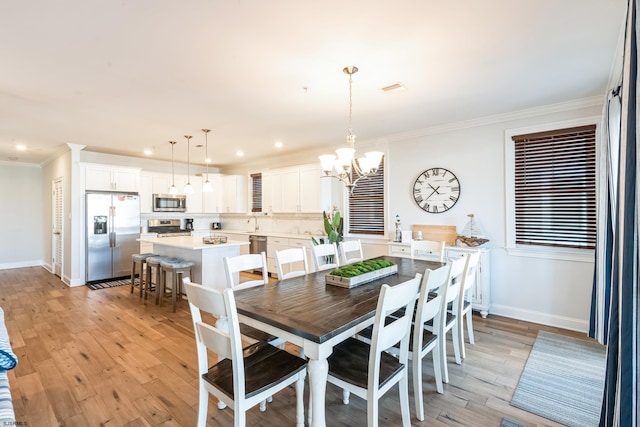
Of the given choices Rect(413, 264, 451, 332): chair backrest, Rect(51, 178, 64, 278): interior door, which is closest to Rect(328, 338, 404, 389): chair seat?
Rect(413, 264, 451, 332): chair backrest

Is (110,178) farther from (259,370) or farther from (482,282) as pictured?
(482,282)

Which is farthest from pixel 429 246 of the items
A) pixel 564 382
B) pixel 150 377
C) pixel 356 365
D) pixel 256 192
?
pixel 256 192

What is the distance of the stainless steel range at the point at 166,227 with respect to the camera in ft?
22.7

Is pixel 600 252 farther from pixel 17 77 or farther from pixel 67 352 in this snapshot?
pixel 17 77

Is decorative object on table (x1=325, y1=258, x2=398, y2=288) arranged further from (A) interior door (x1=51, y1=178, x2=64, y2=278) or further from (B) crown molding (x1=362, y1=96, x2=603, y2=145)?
(A) interior door (x1=51, y1=178, x2=64, y2=278)

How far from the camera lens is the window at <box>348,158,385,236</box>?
16.9ft

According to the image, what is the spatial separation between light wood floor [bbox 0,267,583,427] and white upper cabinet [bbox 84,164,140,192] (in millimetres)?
2543

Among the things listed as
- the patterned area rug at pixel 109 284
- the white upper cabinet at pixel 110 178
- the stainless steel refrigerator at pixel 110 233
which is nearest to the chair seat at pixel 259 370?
the patterned area rug at pixel 109 284

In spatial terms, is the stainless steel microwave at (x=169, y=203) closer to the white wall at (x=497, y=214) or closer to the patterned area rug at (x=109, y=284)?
the patterned area rug at (x=109, y=284)

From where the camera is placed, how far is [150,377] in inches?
101

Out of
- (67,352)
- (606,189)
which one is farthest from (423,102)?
(67,352)

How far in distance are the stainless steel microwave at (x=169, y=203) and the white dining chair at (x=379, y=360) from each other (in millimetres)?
6192

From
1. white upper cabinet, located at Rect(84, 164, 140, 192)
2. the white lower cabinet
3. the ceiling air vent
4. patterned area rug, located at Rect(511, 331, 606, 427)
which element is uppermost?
the ceiling air vent

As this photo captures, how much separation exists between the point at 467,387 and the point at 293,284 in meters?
1.63
